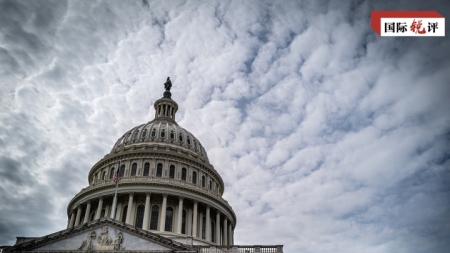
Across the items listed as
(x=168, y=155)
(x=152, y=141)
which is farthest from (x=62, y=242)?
(x=152, y=141)

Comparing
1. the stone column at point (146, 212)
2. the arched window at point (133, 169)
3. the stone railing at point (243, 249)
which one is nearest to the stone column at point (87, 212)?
the arched window at point (133, 169)

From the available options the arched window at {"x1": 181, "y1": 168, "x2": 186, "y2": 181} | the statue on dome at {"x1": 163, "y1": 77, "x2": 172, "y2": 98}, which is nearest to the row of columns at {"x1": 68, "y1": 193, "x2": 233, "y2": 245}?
the arched window at {"x1": 181, "y1": 168, "x2": 186, "y2": 181}

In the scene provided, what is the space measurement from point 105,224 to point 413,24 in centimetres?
3255

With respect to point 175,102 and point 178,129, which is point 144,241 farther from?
point 175,102

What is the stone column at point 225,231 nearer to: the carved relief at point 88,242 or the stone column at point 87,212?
the stone column at point 87,212

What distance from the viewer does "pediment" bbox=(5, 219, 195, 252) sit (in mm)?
36625

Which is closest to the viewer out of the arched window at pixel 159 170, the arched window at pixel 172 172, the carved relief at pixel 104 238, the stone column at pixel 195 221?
the carved relief at pixel 104 238

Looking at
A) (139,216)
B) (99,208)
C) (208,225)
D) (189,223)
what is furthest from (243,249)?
(99,208)

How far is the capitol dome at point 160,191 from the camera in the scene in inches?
2162

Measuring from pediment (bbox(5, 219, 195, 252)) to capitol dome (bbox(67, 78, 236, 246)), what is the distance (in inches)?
487

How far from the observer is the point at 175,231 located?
5369 centimetres

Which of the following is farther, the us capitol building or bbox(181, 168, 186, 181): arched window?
bbox(181, 168, 186, 181): arched window

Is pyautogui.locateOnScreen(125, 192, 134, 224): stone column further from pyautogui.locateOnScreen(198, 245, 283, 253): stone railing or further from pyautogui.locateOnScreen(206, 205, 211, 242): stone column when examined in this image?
pyautogui.locateOnScreen(198, 245, 283, 253): stone railing

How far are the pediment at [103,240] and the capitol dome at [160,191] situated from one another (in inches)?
487
